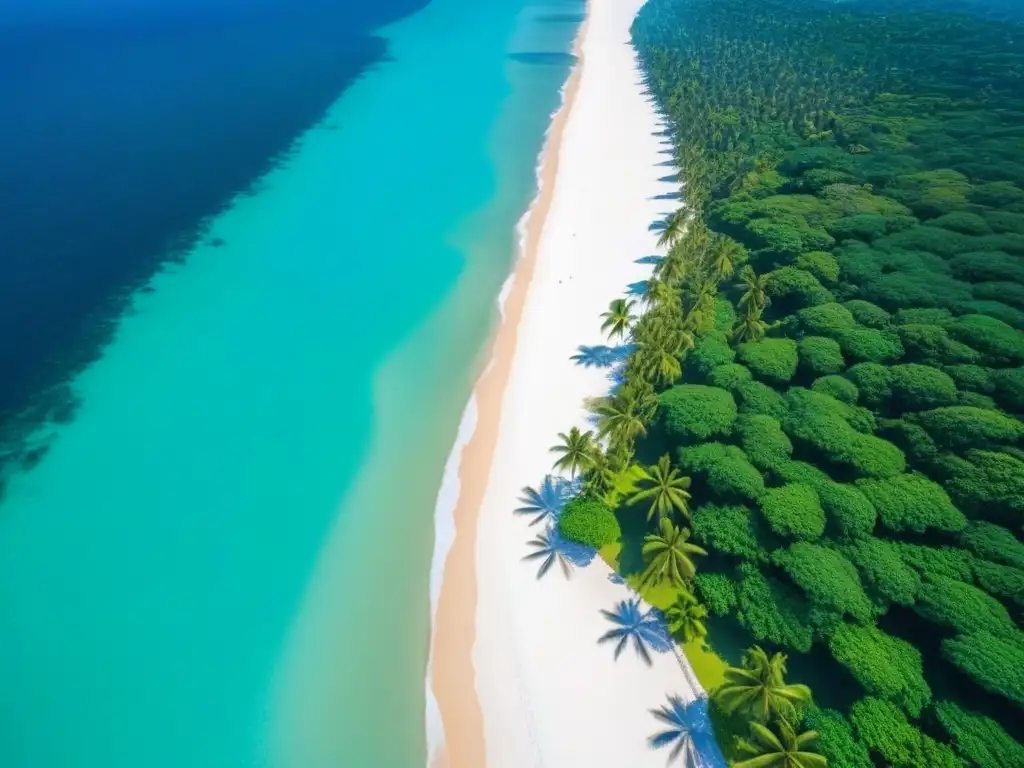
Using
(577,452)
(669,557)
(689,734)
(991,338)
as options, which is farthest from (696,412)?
(991,338)

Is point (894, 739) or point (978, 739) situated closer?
point (978, 739)

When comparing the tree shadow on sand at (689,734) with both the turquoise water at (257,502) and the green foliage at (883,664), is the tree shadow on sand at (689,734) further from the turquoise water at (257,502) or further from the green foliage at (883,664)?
the turquoise water at (257,502)

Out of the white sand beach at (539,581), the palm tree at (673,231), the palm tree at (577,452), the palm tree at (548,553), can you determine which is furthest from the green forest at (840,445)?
the white sand beach at (539,581)

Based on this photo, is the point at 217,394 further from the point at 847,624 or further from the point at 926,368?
the point at 926,368

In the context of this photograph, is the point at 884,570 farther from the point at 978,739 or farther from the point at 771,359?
the point at 771,359

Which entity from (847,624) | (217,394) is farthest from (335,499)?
(847,624)

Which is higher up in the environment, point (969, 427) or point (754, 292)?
point (754, 292)
